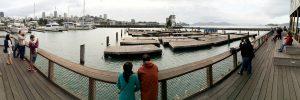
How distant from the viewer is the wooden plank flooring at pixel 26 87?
773cm

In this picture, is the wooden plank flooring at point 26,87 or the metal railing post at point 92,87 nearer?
the metal railing post at point 92,87

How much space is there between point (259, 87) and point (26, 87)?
7553 mm

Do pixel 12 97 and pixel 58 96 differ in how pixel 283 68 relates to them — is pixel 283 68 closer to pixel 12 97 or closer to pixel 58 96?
pixel 58 96

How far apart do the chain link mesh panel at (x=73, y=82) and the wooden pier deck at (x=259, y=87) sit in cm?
308

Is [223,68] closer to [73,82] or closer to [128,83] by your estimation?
[73,82]

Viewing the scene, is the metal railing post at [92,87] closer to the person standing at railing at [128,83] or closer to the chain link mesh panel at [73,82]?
the chain link mesh panel at [73,82]

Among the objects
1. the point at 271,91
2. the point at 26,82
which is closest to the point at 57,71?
the point at 26,82

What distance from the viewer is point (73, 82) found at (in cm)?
963

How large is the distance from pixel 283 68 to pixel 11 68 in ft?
40.4

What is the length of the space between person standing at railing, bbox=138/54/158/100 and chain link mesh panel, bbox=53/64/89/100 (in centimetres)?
220

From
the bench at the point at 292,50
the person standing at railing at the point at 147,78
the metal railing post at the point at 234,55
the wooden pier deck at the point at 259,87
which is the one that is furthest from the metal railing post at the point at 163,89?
the bench at the point at 292,50

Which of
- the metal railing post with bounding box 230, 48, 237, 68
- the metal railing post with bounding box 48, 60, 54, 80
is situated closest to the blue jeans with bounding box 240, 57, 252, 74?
the metal railing post with bounding box 230, 48, 237, 68

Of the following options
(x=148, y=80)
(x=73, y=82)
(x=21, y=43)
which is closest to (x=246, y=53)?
(x=148, y=80)

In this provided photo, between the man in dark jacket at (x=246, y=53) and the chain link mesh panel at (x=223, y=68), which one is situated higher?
the man in dark jacket at (x=246, y=53)
